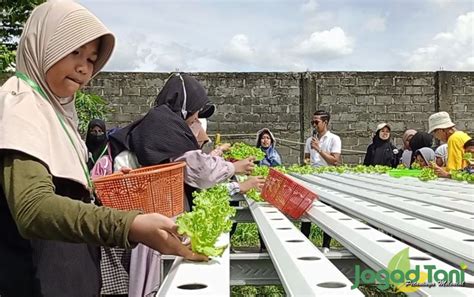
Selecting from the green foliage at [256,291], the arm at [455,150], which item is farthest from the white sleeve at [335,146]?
the green foliage at [256,291]

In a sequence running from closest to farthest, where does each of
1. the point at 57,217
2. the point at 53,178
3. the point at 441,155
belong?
the point at 57,217 < the point at 53,178 < the point at 441,155

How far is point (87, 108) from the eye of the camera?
22.7 feet

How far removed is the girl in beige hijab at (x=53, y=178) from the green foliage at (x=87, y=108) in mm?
5300

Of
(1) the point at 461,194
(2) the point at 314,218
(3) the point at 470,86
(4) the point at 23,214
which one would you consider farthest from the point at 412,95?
(4) the point at 23,214

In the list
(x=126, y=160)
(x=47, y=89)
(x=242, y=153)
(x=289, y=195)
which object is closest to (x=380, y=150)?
(x=242, y=153)

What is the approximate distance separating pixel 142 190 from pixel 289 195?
76 centimetres

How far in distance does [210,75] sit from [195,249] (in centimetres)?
730

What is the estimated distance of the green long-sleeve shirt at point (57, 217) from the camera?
1.04 metres

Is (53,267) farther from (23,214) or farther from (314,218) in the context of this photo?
(314,218)

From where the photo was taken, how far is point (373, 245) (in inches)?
57.2

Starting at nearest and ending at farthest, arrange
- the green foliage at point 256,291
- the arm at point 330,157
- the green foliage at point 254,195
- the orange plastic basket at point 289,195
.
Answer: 1. the orange plastic basket at point 289,195
2. the green foliage at point 254,195
3. the green foliage at point 256,291
4. the arm at point 330,157

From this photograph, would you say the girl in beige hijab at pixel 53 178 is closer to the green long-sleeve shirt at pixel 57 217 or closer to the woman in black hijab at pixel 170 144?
the green long-sleeve shirt at pixel 57 217

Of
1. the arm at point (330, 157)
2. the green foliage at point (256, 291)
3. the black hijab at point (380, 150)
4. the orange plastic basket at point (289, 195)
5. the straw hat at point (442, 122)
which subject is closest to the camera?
the orange plastic basket at point (289, 195)

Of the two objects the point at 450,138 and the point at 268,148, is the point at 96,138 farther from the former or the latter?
the point at 450,138
